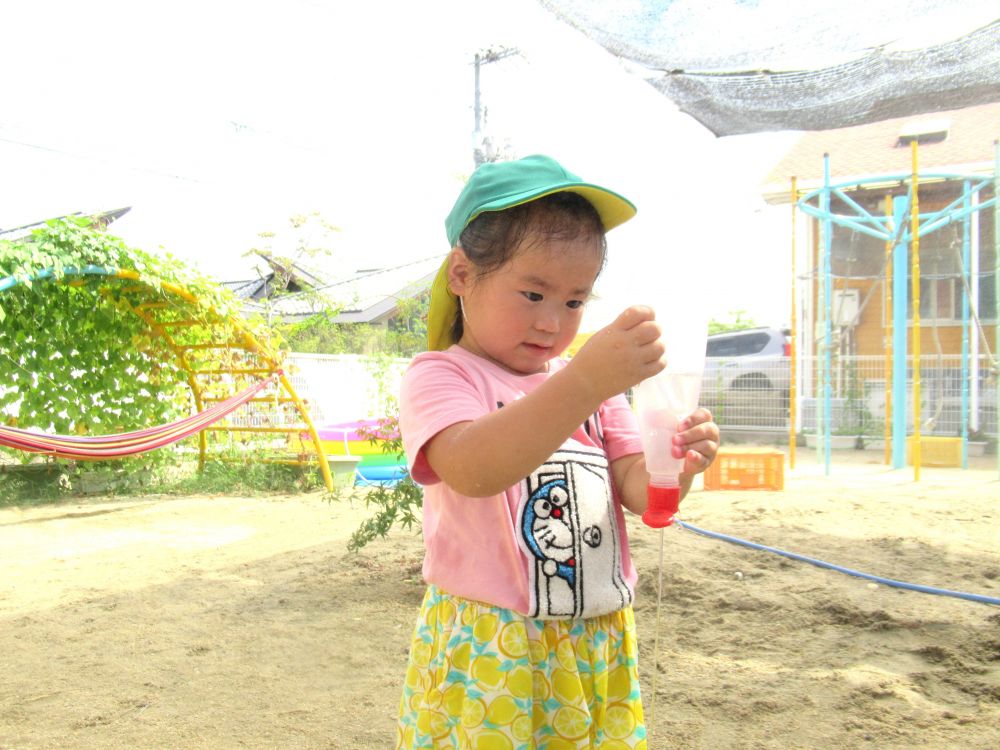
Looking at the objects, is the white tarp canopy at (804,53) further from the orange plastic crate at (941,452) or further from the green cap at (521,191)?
the orange plastic crate at (941,452)

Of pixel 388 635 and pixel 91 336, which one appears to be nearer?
pixel 388 635

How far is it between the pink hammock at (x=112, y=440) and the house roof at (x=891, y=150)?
8023 millimetres

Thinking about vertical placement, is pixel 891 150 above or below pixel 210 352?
above

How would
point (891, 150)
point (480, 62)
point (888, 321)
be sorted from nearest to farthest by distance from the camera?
1. point (888, 321)
2. point (891, 150)
3. point (480, 62)

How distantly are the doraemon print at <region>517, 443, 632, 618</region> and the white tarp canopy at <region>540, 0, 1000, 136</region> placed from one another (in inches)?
101

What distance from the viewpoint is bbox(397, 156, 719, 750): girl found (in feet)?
3.91

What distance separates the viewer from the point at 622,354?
3.34ft

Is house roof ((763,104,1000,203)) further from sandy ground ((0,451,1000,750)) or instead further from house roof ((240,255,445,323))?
house roof ((240,255,445,323))

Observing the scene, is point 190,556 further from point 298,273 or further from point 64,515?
point 298,273

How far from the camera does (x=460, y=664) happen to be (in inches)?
48.5

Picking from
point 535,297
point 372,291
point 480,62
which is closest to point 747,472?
point 535,297

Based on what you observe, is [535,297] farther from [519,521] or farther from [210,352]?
[210,352]

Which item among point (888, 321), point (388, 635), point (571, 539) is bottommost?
point (388, 635)

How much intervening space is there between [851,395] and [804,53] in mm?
8410
